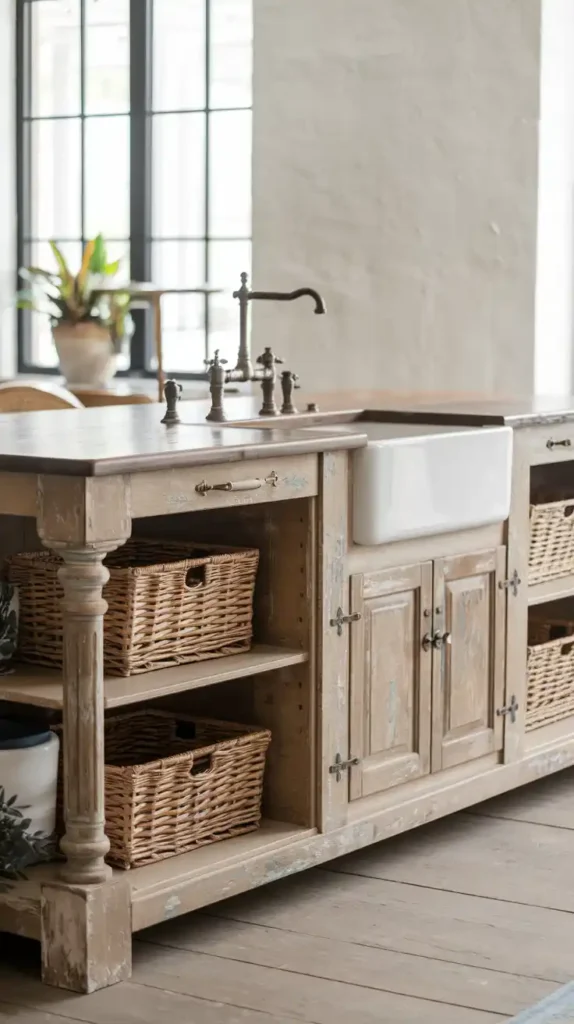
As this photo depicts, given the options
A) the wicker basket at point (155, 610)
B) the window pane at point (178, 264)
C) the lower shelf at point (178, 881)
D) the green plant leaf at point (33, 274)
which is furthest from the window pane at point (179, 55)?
the lower shelf at point (178, 881)

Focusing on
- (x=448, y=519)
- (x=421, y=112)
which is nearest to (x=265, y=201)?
(x=421, y=112)

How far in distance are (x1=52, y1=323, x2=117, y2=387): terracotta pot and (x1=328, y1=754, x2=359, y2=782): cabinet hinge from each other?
3.20 m

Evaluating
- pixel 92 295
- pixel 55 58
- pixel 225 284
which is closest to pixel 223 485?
pixel 92 295

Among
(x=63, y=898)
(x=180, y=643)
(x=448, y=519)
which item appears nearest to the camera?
(x=63, y=898)

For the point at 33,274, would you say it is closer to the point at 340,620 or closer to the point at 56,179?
the point at 56,179

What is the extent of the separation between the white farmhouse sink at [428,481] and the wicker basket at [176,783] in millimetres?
469

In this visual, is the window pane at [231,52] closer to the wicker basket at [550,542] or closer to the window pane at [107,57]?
the window pane at [107,57]

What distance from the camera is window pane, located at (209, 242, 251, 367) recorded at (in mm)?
6441

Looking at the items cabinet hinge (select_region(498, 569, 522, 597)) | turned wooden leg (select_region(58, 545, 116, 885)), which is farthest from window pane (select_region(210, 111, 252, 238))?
turned wooden leg (select_region(58, 545, 116, 885))

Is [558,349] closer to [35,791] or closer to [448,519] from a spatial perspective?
[448,519]

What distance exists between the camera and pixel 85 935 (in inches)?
99.3

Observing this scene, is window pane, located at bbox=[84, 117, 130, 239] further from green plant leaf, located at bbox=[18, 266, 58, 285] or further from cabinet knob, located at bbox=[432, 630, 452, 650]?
cabinet knob, located at bbox=[432, 630, 452, 650]

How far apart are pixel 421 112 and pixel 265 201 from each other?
0.65 metres

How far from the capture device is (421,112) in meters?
5.19
